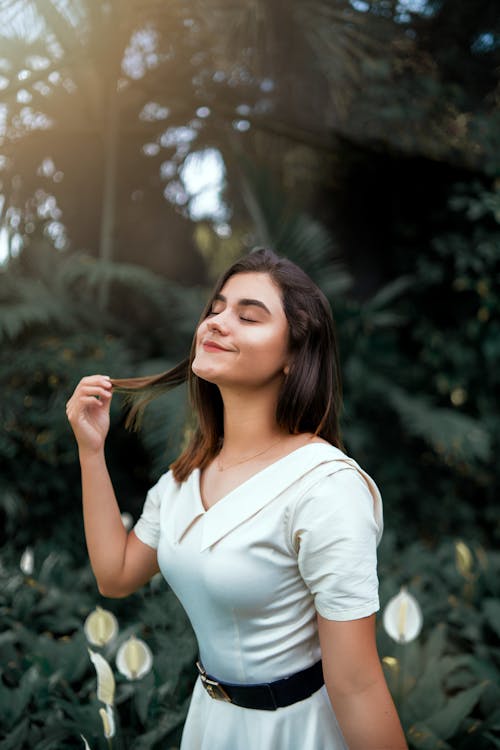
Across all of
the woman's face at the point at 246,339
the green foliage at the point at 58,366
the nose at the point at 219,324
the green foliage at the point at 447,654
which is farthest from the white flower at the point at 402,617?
the green foliage at the point at 58,366

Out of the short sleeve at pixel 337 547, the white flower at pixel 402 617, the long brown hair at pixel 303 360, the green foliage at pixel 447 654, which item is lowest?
the green foliage at pixel 447 654

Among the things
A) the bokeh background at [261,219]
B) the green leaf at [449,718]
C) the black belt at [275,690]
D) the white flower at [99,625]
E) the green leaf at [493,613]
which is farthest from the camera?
the bokeh background at [261,219]

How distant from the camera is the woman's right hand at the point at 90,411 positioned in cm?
120

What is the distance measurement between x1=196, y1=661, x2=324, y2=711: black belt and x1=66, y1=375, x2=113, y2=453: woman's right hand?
0.49 metres

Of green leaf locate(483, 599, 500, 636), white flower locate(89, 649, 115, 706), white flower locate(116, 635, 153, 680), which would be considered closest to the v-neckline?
white flower locate(89, 649, 115, 706)

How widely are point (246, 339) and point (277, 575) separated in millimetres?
390

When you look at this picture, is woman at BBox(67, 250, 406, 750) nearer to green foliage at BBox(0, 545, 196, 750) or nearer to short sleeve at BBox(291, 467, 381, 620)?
short sleeve at BBox(291, 467, 381, 620)

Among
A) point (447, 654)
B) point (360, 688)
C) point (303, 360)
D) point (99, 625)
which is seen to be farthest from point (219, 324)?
point (447, 654)

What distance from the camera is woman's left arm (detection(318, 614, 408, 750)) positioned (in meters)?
0.94

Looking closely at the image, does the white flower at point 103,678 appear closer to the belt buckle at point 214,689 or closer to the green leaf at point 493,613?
the belt buckle at point 214,689

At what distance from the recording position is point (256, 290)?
1.14m

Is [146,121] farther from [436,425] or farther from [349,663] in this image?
[349,663]

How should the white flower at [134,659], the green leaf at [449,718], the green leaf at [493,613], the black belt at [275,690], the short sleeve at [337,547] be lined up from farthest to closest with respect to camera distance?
the green leaf at [493,613] → the green leaf at [449,718] → the white flower at [134,659] → the black belt at [275,690] → the short sleeve at [337,547]

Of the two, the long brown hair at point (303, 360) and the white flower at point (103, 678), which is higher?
the long brown hair at point (303, 360)
